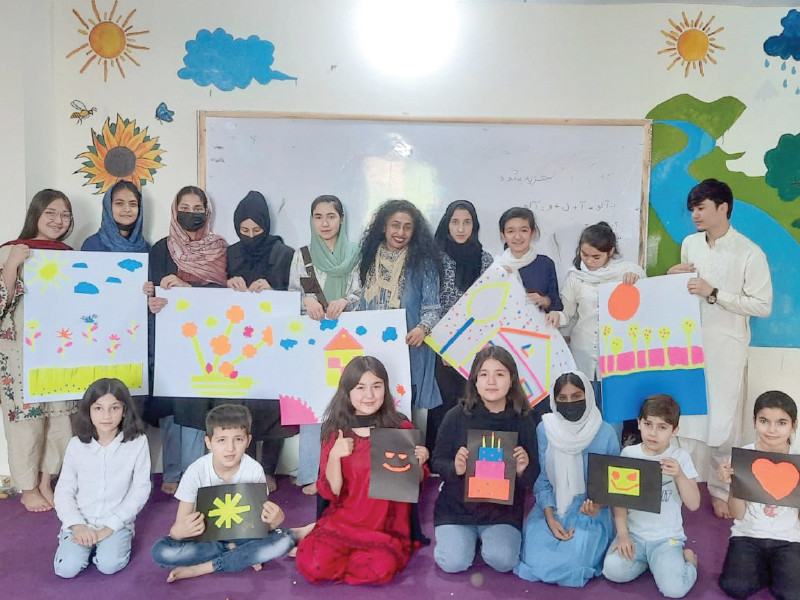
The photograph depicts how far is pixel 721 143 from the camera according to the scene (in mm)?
3525

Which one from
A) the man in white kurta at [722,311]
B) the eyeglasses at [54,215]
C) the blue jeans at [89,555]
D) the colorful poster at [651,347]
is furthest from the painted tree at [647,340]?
the eyeglasses at [54,215]

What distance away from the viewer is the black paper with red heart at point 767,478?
237cm

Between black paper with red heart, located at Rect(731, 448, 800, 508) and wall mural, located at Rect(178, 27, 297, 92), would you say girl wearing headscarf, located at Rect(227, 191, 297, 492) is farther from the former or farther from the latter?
black paper with red heart, located at Rect(731, 448, 800, 508)

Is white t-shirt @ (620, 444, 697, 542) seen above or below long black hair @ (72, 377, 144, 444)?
below

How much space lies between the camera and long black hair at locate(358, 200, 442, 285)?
3348 mm

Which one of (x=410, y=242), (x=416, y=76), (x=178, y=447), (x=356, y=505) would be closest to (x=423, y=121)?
(x=416, y=76)

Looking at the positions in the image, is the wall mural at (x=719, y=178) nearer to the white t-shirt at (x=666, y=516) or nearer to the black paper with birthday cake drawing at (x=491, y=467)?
the white t-shirt at (x=666, y=516)

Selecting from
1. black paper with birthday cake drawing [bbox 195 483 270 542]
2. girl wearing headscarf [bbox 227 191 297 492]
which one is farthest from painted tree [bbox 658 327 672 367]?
black paper with birthday cake drawing [bbox 195 483 270 542]

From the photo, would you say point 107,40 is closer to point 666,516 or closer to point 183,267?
point 183,267

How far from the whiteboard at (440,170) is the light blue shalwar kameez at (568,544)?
4.50ft

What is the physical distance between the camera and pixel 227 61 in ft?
11.4

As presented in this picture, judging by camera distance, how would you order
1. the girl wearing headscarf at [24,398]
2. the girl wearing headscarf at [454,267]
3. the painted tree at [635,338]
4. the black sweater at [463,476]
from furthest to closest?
the girl wearing headscarf at [454,267]
the painted tree at [635,338]
the girl wearing headscarf at [24,398]
the black sweater at [463,476]

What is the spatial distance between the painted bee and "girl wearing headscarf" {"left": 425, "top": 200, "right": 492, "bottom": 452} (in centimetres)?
205

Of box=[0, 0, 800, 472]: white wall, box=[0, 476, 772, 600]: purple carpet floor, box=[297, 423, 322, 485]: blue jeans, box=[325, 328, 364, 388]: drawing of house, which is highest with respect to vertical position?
box=[0, 0, 800, 472]: white wall
